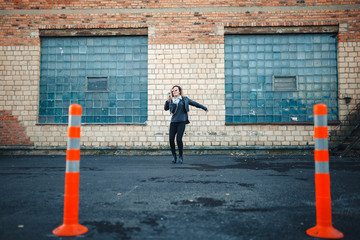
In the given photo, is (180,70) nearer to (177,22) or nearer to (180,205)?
(177,22)

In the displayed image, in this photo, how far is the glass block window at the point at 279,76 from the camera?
9.54m

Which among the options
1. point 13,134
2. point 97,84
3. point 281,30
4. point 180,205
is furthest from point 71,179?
point 281,30

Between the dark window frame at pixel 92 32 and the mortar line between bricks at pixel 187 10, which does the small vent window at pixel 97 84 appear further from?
the mortar line between bricks at pixel 187 10

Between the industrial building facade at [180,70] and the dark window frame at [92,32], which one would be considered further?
the dark window frame at [92,32]

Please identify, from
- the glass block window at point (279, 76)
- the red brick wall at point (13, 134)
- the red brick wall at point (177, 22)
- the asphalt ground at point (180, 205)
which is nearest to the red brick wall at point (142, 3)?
the red brick wall at point (177, 22)

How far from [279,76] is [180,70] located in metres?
3.65

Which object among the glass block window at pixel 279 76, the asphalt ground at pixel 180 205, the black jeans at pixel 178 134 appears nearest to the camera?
the asphalt ground at pixel 180 205

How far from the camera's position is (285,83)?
31.7ft

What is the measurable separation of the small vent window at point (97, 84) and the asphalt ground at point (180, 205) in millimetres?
5193

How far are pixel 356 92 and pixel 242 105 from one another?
158 inches

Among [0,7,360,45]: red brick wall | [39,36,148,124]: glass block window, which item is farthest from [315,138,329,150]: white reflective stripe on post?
[0,7,360,45]: red brick wall

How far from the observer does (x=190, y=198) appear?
343 centimetres

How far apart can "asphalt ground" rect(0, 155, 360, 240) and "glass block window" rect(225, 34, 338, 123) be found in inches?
183

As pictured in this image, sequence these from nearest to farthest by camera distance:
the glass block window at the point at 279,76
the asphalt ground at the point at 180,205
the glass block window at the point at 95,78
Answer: the asphalt ground at the point at 180,205 → the glass block window at the point at 279,76 → the glass block window at the point at 95,78
